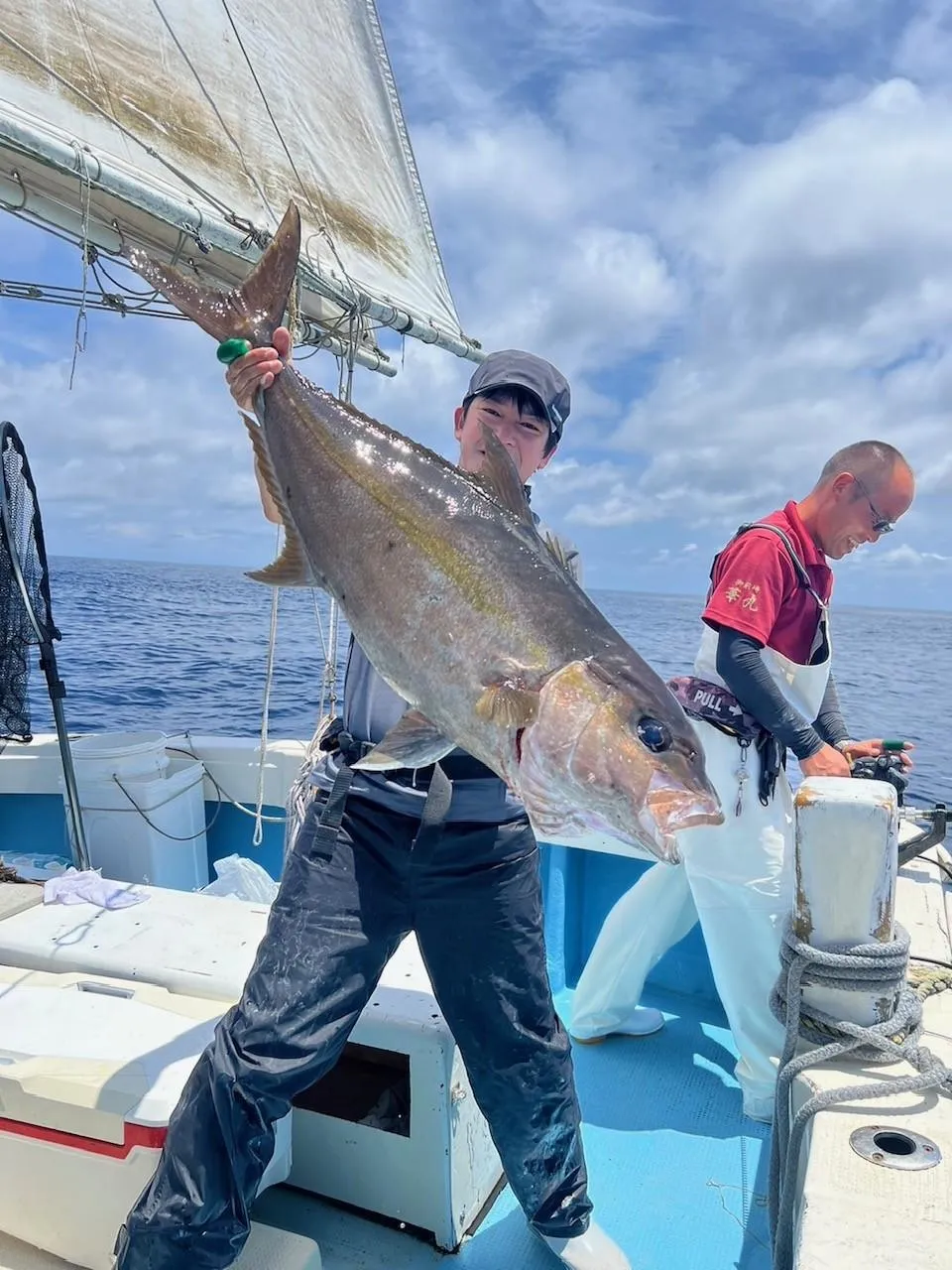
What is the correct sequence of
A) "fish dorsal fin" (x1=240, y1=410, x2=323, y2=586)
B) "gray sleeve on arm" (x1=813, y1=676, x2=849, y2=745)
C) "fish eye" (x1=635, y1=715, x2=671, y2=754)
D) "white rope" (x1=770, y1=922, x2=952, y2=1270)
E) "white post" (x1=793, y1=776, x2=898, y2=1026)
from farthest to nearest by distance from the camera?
"gray sleeve on arm" (x1=813, y1=676, x2=849, y2=745) < "white post" (x1=793, y1=776, x2=898, y2=1026) < "white rope" (x1=770, y1=922, x2=952, y2=1270) < "fish dorsal fin" (x1=240, y1=410, x2=323, y2=586) < "fish eye" (x1=635, y1=715, x2=671, y2=754)

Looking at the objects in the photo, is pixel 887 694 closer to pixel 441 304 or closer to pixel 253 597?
pixel 441 304

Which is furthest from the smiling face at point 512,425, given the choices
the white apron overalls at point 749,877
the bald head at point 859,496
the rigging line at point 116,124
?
the rigging line at point 116,124

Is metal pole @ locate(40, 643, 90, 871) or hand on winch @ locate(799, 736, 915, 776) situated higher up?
hand on winch @ locate(799, 736, 915, 776)

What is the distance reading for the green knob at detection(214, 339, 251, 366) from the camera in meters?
1.83

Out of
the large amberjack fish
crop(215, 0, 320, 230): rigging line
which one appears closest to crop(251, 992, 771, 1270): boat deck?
the large amberjack fish

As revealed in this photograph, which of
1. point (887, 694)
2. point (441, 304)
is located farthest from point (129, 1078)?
point (887, 694)

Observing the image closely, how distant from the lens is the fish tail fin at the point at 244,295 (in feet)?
6.25

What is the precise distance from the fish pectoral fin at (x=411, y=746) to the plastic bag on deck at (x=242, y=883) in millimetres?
2806

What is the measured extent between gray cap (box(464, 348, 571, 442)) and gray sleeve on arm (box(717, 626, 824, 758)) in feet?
4.07

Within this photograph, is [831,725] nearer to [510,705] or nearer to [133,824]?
[510,705]

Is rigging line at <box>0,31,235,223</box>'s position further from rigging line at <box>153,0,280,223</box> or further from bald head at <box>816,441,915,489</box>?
bald head at <box>816,441,915,489</box>

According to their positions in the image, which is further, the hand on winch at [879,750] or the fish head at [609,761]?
the hand on winch at [879,750]

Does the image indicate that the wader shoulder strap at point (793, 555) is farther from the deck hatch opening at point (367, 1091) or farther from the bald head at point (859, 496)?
the deck hatch opening at point (367, 1091)

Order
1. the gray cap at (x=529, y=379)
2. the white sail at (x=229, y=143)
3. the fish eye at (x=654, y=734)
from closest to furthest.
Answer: the fish eye at (x=654, y=734) → the gray cap at (x=529, y=379) → the white sail at (x=229, y=143)
